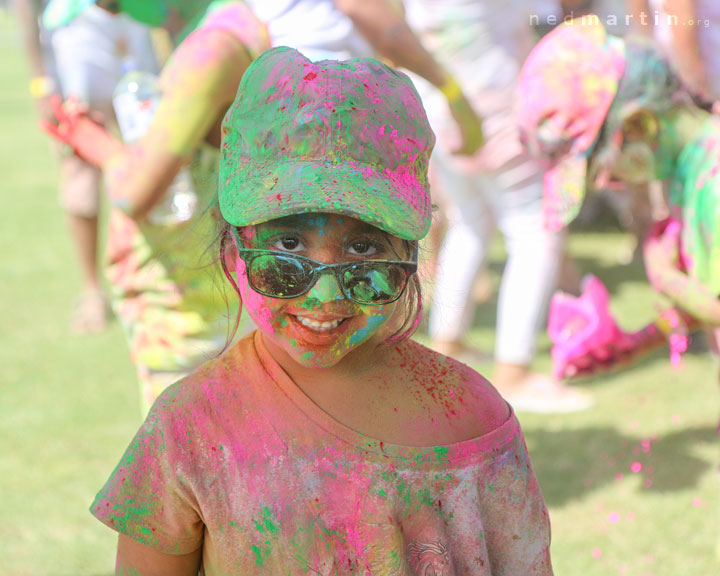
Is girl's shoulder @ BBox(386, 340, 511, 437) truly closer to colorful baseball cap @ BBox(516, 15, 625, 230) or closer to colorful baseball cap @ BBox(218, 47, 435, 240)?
colorful baseball cap @ BBox(218, 47, 435, 240)

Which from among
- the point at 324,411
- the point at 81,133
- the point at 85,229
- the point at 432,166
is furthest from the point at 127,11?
the point at 85,229

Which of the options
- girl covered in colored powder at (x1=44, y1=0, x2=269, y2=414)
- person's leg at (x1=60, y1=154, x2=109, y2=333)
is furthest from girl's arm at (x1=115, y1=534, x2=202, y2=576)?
person's leg at (x1=60, y1=154, x2=109, y2=333)

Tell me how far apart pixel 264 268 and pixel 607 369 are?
1700 millimetres

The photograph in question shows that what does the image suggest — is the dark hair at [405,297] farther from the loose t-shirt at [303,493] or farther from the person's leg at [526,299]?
the person's leg at [526,299]

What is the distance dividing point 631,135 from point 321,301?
1.50 m

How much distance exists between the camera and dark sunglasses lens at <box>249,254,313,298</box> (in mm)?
1305

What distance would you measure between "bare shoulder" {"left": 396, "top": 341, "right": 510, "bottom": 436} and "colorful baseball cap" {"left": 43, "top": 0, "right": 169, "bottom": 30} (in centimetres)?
142

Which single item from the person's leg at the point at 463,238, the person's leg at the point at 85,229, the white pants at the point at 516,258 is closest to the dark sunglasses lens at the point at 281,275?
the white pants at the point at 516,258

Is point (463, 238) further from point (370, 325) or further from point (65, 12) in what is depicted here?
point (370, 325)

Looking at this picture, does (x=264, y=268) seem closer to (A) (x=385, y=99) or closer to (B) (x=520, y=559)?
(A) (x=385, y=99)

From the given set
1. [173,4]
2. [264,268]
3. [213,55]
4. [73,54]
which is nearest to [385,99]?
[264,268]

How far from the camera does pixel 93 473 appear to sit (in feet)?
11.9

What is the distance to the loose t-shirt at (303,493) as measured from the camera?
135 cm

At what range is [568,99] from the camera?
252 centimetres
